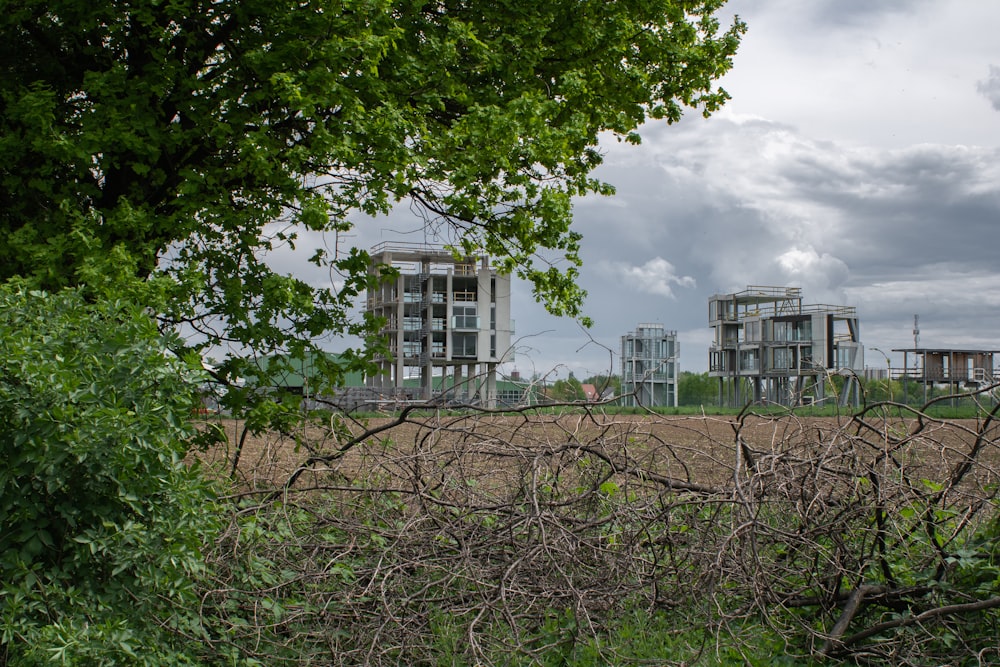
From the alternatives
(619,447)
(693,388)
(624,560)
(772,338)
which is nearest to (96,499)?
(624,560)

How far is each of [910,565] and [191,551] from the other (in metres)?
5.17

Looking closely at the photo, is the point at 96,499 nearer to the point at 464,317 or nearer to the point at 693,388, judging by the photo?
the point at 464,317

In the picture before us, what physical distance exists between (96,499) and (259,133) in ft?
21.3

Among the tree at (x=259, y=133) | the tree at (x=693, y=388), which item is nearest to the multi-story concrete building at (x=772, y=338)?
the tree at (x=693, y=388)

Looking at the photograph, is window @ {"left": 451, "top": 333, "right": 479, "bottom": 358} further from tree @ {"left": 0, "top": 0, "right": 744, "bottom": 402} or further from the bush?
the bush

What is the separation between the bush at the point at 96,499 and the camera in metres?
5.30

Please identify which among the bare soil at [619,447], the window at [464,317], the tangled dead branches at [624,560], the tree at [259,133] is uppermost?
the window at [464,317]

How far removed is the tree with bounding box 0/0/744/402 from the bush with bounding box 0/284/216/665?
390 cm

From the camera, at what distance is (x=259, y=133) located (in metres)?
11.0

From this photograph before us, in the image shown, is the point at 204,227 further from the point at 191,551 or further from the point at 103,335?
the point at 191,551

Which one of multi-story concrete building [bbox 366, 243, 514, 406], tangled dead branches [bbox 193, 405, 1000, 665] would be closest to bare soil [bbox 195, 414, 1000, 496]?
tangled dead branches [bbox 193, 405, 1000, 665]

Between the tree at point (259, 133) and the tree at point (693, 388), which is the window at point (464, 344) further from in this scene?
the tree at point (259, 133)

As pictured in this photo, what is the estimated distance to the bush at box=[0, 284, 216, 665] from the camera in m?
5.30

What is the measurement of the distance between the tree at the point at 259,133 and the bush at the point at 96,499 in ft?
Answer: 12.8
